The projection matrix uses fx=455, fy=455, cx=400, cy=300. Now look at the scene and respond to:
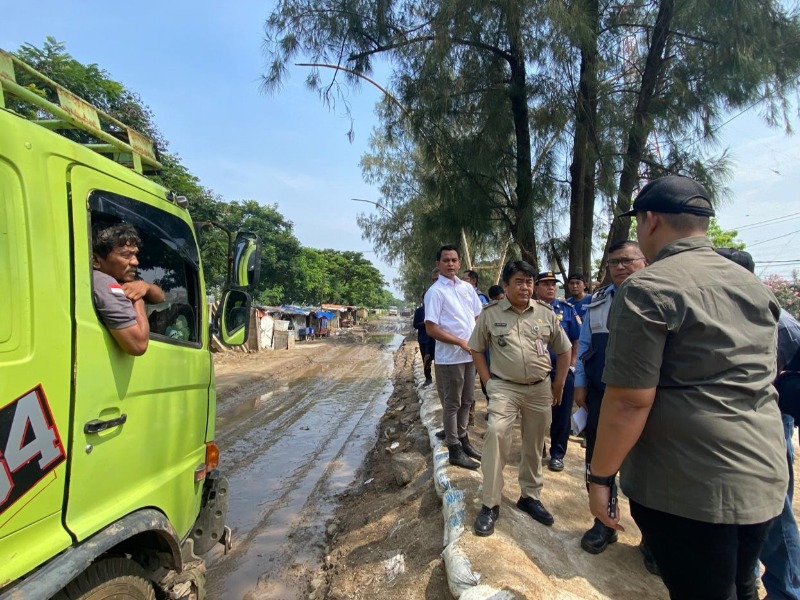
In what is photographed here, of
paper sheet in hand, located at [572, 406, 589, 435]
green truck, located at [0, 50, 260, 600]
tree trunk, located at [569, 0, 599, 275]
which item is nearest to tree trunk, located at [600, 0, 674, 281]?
tree trunk, located at [569, 0, 599, 275]

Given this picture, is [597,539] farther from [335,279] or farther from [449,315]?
[335,279]

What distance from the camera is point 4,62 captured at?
64.1 inches

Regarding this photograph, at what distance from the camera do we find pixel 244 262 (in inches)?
104

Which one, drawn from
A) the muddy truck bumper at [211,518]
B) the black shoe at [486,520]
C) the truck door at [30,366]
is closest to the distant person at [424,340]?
the black shoe at [486,520]

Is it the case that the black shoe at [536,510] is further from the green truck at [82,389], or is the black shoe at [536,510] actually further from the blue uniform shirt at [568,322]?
the green truck at [82,389]

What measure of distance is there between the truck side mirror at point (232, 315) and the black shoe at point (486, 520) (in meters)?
1.78

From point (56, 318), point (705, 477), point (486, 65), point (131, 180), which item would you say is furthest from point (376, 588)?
point (486, 65)

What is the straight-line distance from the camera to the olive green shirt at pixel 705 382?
4.30 feet

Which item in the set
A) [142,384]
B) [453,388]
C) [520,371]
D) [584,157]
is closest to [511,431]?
[520,371]

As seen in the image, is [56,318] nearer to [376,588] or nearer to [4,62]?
[4,62]

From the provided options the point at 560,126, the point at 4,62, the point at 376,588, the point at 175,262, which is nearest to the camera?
the point at 4,62

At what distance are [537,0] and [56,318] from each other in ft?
18.0

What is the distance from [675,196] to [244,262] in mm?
2135

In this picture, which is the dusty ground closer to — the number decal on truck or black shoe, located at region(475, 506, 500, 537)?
black shoe, located at region(475, 506, 500, 537)
